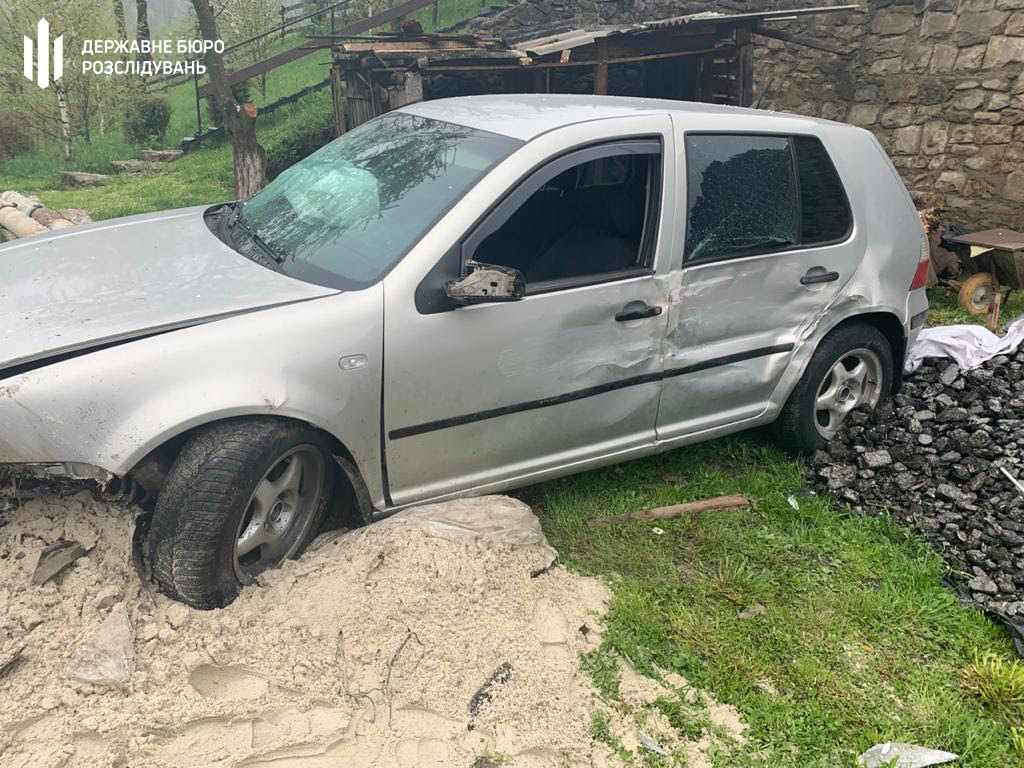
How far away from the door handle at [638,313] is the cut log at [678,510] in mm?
1021

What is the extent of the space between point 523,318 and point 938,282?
606cm

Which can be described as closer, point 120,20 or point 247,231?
point 247,231

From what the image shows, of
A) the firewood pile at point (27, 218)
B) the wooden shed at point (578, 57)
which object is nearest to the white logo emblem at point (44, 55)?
the firewood pile at point (27, 218)

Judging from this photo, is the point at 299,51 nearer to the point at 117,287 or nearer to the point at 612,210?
the point at 612,210

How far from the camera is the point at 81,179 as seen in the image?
1473 cm

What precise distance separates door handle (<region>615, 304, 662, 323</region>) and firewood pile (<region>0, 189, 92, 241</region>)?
5.63m

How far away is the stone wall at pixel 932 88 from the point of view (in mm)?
8367

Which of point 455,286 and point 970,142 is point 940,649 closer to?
point 455,286

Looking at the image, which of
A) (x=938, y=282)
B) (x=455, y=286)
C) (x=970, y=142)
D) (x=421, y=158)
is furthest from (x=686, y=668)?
(x=970, y=142)

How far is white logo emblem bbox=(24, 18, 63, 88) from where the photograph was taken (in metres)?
18.2

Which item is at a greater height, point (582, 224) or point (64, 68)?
point (582, 224)

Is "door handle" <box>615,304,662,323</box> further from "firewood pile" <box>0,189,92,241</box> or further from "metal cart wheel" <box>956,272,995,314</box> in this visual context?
"firewood pile" <box>0,189,92,241</box>

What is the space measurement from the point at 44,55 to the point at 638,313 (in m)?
19.5

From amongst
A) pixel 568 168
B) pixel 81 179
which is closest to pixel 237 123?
pixel 81 179
